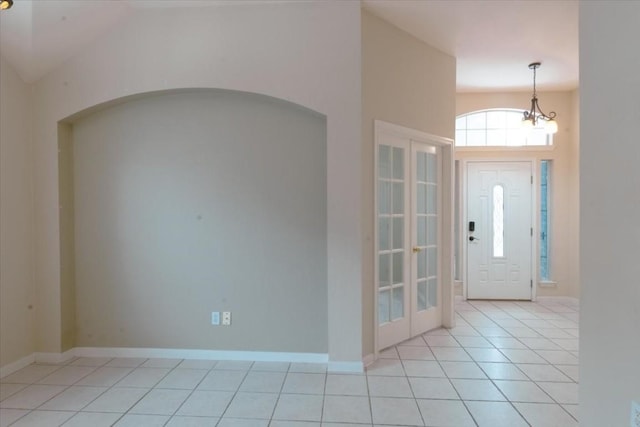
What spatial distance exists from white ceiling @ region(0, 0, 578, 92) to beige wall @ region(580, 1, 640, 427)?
162 cm

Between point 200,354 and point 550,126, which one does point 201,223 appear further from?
point 550,126

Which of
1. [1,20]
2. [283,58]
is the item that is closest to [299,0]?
[283,58]

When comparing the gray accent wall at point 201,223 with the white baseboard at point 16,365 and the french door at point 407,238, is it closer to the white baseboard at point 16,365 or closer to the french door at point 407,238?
the white baseboard at point 16,365

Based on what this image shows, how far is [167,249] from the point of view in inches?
128

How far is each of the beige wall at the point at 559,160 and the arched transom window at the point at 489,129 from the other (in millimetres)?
124

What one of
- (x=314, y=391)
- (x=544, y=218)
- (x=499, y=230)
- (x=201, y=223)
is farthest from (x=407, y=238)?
(x=544, y=218)

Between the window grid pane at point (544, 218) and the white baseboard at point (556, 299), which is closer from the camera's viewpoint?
the white baseboard at point (556, 299)

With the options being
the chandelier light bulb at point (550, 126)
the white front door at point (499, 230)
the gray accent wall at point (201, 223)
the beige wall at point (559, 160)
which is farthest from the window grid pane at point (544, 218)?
the gray accent wall at point (201, 223)

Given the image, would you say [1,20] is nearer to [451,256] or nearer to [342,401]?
[342,401]

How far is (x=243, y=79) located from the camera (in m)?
3.03

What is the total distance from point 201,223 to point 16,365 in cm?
197

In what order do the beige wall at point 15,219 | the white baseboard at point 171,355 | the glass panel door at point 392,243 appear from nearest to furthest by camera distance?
1. the beige wall at point 15,219
2. the white baseboard at point 171,355
3. the glass panel door at point 392,243

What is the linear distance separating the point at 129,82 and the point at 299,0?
5.54 ft

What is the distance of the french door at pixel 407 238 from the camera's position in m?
3.37
